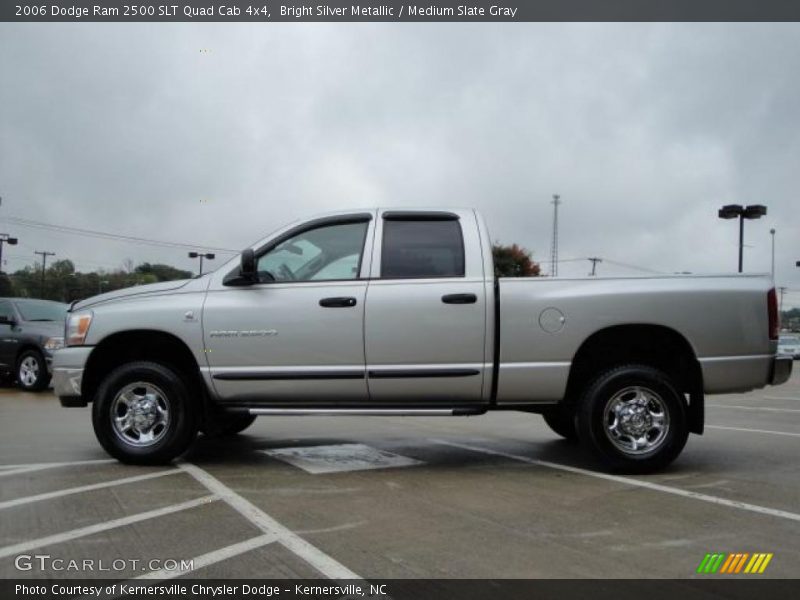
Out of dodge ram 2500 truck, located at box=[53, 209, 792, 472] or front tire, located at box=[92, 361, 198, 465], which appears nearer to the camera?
dodge ram 2500 truck, located at box=[53, 209, 792, 472]

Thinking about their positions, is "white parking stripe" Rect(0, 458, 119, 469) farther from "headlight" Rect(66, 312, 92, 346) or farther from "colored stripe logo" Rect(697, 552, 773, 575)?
"colored stripe logo" Rect(697, 552, 773, 575)

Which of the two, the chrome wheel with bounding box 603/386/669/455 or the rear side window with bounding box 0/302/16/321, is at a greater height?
the rear side window with bounding box 0/302/16/321

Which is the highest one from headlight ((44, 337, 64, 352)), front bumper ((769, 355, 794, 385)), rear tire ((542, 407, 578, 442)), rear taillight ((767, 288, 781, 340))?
rear taillight ((767, 288, 781, 340))

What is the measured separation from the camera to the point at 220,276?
5742 mm

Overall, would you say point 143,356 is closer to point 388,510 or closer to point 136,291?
point 136,291

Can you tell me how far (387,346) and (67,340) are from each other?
2.75m

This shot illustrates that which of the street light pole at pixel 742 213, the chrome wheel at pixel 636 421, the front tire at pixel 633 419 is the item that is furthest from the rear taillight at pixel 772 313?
the street light pole at pixel 742 213

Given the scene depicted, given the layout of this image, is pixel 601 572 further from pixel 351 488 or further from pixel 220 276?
pixel 220 276

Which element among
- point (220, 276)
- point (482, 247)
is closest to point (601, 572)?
point (482, 247)

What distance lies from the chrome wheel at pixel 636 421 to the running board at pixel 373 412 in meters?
1.04

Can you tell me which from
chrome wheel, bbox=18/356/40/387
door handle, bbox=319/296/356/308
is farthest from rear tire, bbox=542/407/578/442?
chrome wheel, bbox=18/356/40/387

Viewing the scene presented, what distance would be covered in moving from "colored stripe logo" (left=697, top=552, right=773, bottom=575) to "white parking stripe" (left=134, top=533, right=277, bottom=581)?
2285mm

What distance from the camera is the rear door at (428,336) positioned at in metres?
5.38

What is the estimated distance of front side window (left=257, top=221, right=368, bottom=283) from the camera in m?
5.70
